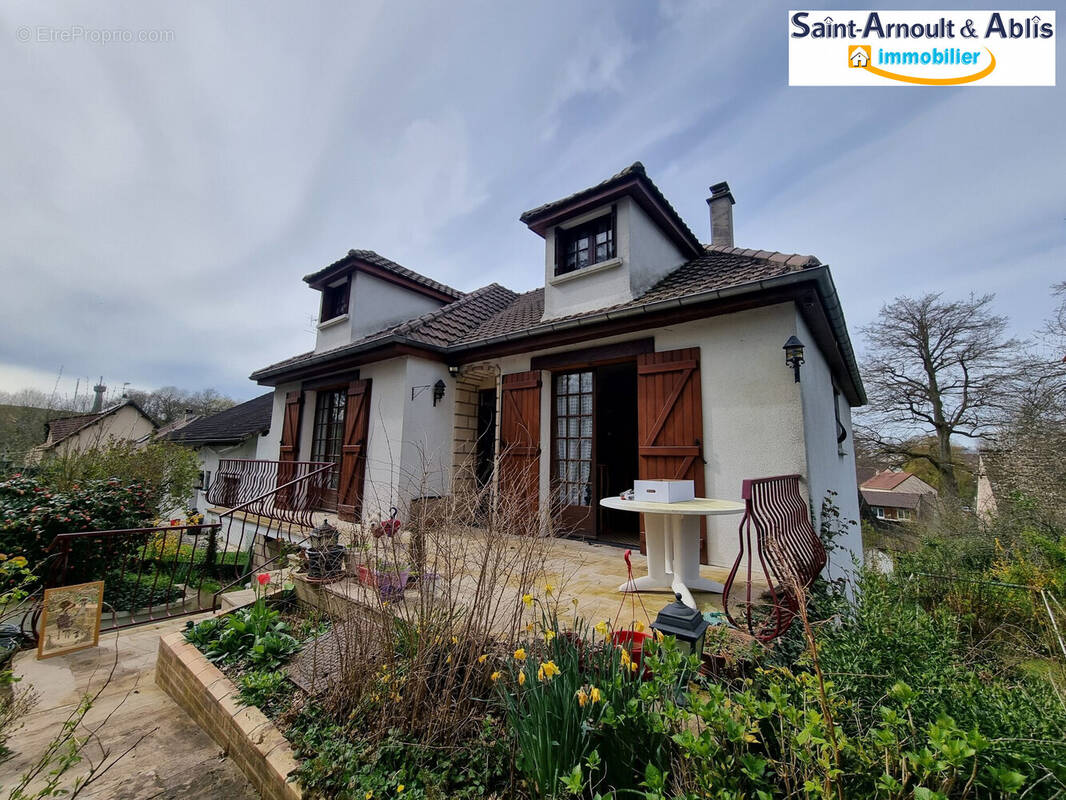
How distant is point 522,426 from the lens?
20.1 feet

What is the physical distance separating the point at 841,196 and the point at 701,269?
7.24 feet

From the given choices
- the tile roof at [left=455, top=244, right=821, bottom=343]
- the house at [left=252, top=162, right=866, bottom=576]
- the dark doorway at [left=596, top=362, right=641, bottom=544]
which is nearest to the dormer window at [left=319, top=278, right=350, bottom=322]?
the house at [left=252, top=162, right=866, bottom=576]

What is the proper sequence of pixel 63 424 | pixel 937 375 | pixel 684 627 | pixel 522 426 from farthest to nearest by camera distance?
pixel 63 424 < pixel 937 375 < pixel 522 426 < pixel 684 627

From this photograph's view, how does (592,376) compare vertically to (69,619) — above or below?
above

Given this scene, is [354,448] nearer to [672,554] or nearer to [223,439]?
[672,554]

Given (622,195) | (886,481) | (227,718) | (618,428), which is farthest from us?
(886,481)

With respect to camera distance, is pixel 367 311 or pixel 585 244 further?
pixel 367 311

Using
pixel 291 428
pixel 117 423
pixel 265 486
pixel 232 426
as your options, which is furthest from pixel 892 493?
pixel 117 423

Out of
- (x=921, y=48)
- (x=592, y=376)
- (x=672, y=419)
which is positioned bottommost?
(x=672, y=419)

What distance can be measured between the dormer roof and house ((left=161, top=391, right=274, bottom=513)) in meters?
9.80

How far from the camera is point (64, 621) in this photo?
339 cm

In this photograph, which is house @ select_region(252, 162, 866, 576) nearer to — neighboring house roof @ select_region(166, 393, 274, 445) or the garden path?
the garden path

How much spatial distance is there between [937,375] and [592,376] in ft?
49.6

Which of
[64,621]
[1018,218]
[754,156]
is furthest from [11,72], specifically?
[1018,218]
